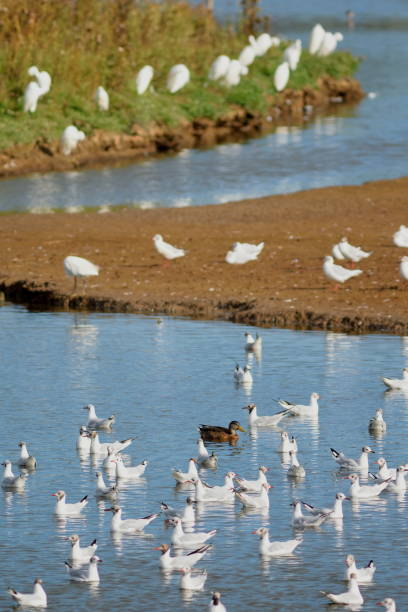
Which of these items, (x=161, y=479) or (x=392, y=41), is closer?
(x=161, y=479)

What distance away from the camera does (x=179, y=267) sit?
3256 centimetres

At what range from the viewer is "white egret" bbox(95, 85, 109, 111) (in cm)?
5216

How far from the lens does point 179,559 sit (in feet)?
51.1

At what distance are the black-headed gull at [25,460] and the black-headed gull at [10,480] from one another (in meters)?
0.53

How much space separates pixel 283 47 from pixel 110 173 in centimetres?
2792

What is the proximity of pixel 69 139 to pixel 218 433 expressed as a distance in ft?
97.0

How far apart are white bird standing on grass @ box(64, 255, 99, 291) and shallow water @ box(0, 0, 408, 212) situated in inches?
449

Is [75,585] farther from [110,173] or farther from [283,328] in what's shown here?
[110,173]

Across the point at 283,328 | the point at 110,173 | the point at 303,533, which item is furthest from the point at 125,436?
the point at 110,173

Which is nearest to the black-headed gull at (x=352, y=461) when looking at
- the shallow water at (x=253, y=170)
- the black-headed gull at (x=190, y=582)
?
the black-headed gull at (x=190, y=582)

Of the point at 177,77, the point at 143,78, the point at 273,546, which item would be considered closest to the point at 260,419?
the point at 273,546

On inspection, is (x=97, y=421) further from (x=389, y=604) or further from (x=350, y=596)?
(x=389, y=604)

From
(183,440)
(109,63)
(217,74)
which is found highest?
(109,63)

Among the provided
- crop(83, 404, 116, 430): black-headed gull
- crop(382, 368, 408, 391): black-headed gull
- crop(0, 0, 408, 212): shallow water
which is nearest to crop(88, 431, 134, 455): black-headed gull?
crop(83, 404, 116, 430): black-headed gull
